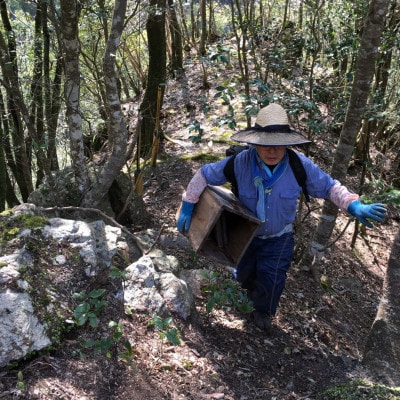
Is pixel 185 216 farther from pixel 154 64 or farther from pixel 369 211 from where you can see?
pixel 154 64

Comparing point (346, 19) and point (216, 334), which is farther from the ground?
point (346, 19)

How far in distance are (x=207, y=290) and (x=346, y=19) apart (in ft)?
18.6

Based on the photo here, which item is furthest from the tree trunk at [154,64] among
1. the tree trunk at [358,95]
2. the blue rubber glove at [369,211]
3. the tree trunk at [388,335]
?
the tree trunk at [388,335]

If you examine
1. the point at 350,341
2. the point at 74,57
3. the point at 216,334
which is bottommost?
the point at 350,341

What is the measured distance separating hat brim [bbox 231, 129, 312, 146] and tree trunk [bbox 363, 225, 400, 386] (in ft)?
4.53

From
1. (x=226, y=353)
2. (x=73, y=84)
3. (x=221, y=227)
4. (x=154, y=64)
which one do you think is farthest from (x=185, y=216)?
(x=154, y=64)

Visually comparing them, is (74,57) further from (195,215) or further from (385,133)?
(385,133)

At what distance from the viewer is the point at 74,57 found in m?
5.10

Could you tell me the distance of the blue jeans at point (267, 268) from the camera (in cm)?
405

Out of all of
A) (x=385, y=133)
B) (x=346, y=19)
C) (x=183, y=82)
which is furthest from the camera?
(x=183, y=82)

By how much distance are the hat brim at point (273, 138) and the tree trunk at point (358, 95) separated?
1.28 metres

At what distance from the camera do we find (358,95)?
4.43 metres

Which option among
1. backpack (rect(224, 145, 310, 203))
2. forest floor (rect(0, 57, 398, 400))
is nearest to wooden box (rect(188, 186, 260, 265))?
backpack (rect(224, 145, 310, 203))

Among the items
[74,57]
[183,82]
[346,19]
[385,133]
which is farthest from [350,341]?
[183,82]
